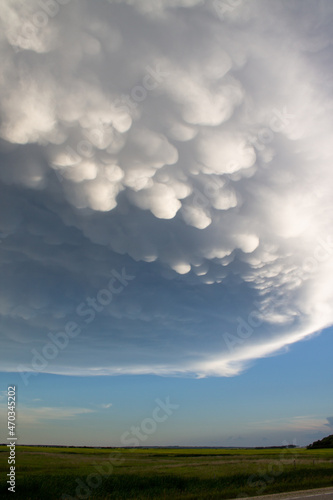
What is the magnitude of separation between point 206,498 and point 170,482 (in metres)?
9.87

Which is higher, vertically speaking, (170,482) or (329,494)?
(329,494)

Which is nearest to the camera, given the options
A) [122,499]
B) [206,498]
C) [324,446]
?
[206,498]

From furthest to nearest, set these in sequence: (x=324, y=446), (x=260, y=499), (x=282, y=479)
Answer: (x=324, y=446) < (x=282, y=479) < (x=260, y=499)

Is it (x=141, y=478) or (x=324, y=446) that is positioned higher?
(x=141, y=478)

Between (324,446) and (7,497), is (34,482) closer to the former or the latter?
(7,497)

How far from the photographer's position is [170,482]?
24.0m

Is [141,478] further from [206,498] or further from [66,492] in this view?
[206,498]

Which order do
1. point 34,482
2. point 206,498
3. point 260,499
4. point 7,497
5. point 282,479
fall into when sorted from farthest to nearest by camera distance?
1. point 282,479
2. point 34,482
3. point 7,497
4. point 206,498
5. point 260,499

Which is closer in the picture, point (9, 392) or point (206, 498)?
point (206, 498)

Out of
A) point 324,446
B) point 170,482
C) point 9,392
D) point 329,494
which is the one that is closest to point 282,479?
point 170,482

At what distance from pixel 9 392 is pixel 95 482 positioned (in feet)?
34.0

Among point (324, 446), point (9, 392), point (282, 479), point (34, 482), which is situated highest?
point (9, 392)

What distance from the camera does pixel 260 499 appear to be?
47.8 ft

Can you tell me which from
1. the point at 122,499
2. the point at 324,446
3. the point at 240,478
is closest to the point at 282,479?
the point at 240,478
